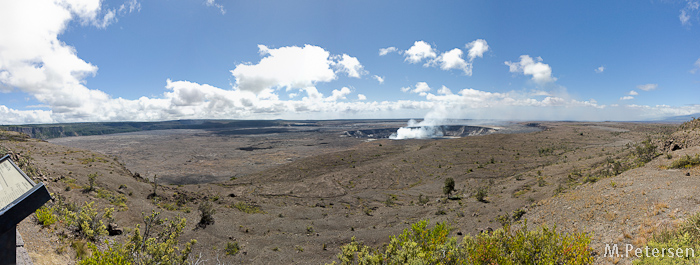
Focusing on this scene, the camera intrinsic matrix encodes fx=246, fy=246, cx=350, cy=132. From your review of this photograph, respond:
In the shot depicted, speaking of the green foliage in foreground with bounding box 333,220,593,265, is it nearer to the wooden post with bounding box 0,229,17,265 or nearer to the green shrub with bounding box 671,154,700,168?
the wooden post with bounding box 0,229,17,265

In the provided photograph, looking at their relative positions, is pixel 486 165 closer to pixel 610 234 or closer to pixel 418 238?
pixel 610 234

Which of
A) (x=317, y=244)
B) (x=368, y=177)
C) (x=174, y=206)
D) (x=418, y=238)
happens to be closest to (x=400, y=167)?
(x=368, y=177)

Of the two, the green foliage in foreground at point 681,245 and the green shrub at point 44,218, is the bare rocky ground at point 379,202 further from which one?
the green foliage in foreground at point 681,245

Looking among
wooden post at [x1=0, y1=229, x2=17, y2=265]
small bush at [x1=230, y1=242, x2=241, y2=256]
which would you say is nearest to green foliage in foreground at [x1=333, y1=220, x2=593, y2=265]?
wooden post at [x1=0, y1=229, x2=17, y2=265]

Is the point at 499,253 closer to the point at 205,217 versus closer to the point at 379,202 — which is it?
the point at 205,217

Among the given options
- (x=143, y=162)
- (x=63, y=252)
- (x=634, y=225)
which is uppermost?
(x=634, y=225)

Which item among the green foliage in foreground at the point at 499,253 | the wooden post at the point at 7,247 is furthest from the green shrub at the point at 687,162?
the wooden post at the point at 7,247
